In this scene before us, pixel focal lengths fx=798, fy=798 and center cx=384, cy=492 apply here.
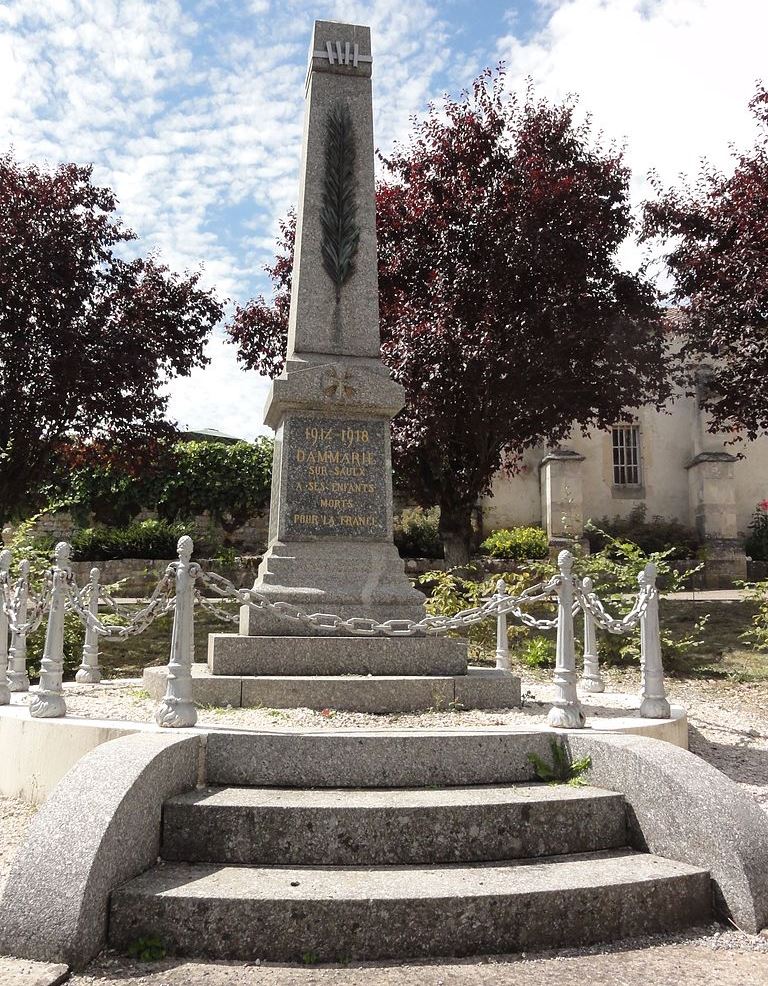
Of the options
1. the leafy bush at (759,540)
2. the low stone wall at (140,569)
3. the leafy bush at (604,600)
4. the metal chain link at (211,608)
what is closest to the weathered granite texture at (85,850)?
the metal chain link at (211,608)

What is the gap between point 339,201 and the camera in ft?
24.2

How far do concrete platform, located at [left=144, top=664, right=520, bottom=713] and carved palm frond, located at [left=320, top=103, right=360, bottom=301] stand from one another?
11.6 feet

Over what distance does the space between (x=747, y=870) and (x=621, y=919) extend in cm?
62

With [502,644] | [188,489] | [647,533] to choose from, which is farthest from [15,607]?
Answer: [647,533]

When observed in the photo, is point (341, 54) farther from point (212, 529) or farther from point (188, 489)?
point (188, 489)

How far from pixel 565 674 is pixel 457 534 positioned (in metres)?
9.73

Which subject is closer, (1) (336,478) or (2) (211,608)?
(2) (211,608)

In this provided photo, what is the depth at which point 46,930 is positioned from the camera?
10.1ft

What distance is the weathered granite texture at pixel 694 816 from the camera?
354 centimetres

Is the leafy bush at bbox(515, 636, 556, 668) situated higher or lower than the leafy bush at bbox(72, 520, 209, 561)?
lower

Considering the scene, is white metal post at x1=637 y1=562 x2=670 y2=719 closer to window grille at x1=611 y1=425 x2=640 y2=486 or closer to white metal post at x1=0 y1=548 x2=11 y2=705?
white metal post at x1=0 y1=548 x2=11 y2=705

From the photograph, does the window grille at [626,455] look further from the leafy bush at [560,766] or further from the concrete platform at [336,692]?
the leafy bush at [560,766]

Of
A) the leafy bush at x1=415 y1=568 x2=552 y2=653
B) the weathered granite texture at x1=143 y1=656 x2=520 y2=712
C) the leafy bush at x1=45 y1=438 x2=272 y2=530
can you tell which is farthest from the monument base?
the leafy bush at x1=45 y1=438 x2=272 y2=530

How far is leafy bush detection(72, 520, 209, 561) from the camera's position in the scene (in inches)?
721
